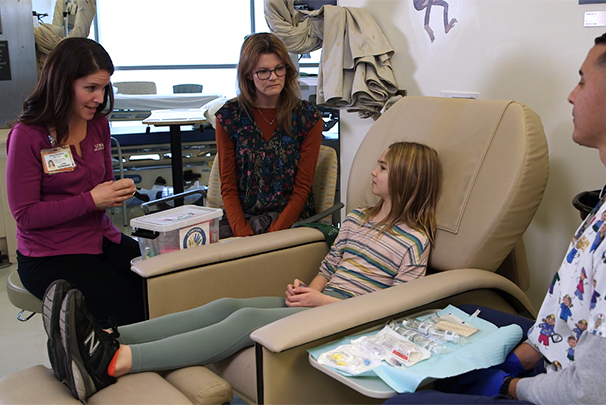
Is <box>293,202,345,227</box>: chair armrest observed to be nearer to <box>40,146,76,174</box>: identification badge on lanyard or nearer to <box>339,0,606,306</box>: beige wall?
<box>339,0,606,306</box>: beige wall

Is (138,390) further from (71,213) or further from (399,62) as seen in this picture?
(399,62)

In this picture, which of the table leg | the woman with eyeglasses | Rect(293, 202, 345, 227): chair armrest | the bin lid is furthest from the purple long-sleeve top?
the table leg

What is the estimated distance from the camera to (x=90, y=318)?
146 centimetres

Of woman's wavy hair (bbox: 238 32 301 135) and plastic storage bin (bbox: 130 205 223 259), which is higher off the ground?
woman's wavy hair (bbox: 238 32 301 135)

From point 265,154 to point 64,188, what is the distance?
0.75 m

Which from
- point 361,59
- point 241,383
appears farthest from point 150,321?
point 361,59

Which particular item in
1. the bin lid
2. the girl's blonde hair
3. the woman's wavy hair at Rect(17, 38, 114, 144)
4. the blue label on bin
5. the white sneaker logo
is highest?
the woman's wavy hair at Rect(17, 38, 114, 144)

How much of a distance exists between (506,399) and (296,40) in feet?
6.31

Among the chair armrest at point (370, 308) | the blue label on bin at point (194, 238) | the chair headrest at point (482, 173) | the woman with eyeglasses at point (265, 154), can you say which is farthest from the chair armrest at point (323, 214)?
the chair armrest at point (370, 308)

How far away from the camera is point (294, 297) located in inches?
69.3

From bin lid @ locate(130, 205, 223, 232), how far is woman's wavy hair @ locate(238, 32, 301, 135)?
1.51 feet

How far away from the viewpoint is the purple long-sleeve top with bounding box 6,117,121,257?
1.88m

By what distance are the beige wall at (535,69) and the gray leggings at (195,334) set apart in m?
0.98

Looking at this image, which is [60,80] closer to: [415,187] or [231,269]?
[231,269]
